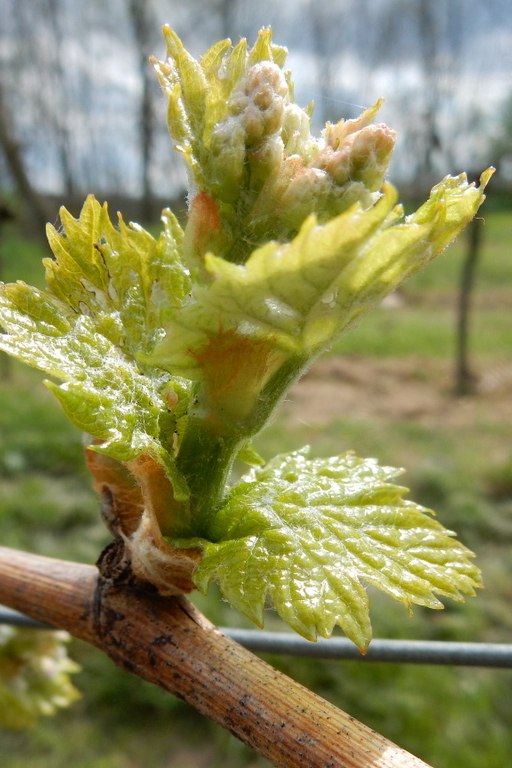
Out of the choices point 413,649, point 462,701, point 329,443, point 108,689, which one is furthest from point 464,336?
point 413,649

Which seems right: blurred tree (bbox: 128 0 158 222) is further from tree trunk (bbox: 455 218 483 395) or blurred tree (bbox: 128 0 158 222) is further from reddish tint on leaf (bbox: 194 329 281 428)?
reddish tint on leaf (bbox: 194 329 281 428)

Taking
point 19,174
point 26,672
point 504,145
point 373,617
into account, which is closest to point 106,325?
point 26,672

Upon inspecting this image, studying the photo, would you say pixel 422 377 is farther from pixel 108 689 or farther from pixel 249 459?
pixel 249 459

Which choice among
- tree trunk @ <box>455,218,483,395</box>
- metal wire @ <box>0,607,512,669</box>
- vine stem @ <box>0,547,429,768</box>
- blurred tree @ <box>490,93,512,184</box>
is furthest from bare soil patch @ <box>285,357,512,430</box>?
vine stem @ <box>0,547,429,768</box>

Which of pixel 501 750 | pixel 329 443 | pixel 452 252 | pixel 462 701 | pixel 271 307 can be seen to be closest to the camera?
pixel 271 307

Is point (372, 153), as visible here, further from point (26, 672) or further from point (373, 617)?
point (373, 617)

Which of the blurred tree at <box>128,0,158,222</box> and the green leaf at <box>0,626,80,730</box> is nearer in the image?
the green leaf at <box>0,626,80,730</box>
